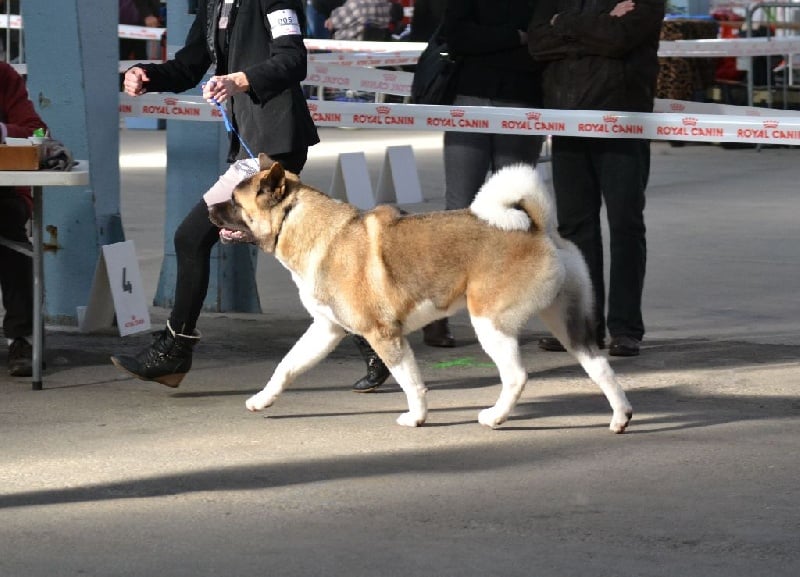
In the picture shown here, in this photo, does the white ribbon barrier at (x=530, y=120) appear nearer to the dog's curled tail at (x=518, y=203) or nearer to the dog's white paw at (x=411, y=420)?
the dog's curled tail at (x=518, y=203)

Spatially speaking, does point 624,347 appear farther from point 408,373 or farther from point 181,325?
point 181,325

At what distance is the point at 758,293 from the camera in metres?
9.53

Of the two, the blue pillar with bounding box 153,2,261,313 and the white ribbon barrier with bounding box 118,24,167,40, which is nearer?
the blue pillar with bounding box 153,2,261,313

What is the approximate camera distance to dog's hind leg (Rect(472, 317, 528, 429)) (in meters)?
6.00

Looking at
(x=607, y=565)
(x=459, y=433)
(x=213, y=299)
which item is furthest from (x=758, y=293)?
(x=607, y=565)

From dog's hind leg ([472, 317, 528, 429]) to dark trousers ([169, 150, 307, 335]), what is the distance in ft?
3.75

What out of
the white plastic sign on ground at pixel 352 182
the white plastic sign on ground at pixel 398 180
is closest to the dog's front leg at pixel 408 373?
the white plastic sign on ground at pixel 352 182

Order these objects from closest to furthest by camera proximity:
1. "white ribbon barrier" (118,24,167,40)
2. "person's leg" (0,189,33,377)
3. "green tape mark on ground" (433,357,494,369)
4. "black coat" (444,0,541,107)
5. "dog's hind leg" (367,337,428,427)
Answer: "dog's hind leg" (367,337,428,427) → "person's leg" (0,189,33,377) → "green tape mark on ground" (433,357,494,369) → "black coat" (444,0,541,107) → "white ribbon barrier" (118,24,167,40)

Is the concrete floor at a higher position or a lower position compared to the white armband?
lower

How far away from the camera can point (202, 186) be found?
356 inches

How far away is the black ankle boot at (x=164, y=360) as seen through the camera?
6.72 meters

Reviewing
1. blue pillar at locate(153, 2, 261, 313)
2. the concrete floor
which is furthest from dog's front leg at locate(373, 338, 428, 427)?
blue pillar at locate(153, 2, 261, 313)

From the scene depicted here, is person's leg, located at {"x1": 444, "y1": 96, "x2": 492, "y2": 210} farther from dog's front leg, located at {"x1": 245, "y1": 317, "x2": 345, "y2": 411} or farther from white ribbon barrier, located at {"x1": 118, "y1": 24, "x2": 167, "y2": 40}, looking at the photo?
white ribbon barrier, located at {"x1": 118, "y1": 24, "x2": 167, "y2": 40}

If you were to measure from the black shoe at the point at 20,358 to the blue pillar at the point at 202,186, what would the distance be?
178cm
